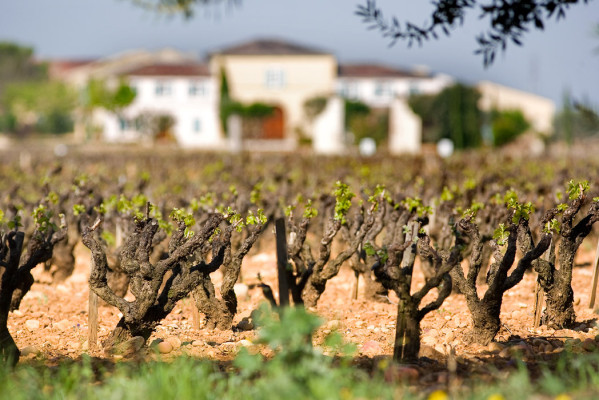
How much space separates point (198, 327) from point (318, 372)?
3001 mm

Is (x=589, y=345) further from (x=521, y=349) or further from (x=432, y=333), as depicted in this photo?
(x=432, y=333)

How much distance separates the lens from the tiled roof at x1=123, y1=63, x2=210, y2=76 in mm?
63969

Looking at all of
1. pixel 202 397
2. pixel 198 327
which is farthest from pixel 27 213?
pixel 202 397

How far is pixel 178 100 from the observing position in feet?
211

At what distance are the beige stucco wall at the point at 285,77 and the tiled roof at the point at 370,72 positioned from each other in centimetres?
273

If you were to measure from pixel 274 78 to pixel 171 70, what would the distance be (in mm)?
8566

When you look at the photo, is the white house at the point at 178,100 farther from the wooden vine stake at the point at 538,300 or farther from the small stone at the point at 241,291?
the wooden vine stake at the point at 538,300

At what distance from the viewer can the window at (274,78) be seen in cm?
6234

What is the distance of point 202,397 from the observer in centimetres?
379

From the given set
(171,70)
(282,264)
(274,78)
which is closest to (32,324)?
(282,264)

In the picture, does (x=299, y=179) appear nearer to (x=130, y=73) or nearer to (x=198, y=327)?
(x=198, y=327)

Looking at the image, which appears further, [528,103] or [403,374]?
[528,103]

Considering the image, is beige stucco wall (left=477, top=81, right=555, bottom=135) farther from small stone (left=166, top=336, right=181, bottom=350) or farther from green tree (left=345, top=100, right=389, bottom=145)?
small stone (left=166, top=336, right=181, bottom=350)

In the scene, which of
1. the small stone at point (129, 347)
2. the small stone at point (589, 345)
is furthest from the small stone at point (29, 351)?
the small stone at point (589, 345)
